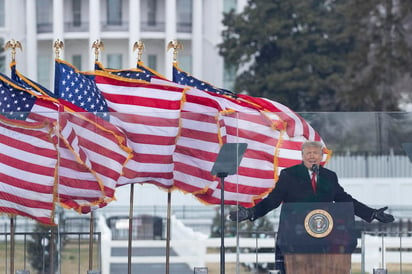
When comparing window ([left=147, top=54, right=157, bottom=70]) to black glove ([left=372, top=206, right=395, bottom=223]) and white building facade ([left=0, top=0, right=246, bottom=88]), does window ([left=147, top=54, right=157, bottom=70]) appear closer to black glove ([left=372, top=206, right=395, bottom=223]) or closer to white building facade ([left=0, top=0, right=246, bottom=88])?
white building facade ([left=0, top=0, right=246, bottom=88])

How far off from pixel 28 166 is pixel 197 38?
54.8m

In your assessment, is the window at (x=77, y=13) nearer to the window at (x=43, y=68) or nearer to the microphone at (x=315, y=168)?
the window at (x=43, y=68)

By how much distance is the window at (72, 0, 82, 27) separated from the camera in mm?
72125

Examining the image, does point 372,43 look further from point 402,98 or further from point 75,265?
point 75,265

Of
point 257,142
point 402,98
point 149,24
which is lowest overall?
point 257,142

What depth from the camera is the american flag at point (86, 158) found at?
636 inches

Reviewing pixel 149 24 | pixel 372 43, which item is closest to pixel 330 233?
pixel 372 43

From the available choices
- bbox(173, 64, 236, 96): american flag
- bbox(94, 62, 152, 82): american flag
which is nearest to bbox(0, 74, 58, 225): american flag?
bbox(94, 62, 152, 82): american flag

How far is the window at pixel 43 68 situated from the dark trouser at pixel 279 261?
55617mm

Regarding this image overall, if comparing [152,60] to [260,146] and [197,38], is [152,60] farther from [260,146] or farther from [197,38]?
[260,146]

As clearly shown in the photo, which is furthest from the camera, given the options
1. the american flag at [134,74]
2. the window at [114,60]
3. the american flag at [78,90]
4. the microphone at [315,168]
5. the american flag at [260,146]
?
the window at [114,60]

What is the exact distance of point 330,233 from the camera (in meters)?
16.1

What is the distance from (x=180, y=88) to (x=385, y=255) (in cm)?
289

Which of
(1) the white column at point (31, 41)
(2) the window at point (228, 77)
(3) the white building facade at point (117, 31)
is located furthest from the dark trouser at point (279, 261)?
(1) the white column at point (31, 41)
